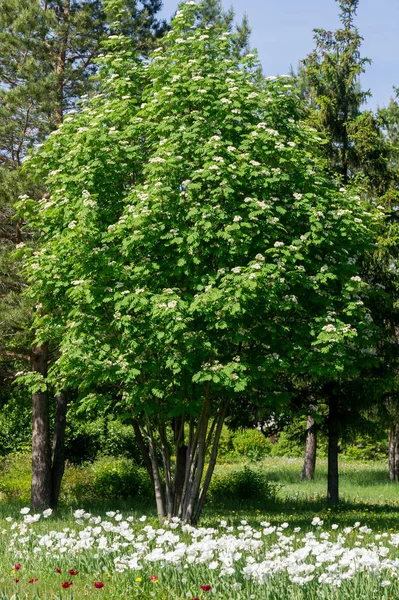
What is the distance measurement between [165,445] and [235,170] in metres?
5.20

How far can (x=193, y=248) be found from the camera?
10680 mm

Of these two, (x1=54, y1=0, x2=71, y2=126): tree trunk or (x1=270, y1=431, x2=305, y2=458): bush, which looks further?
(x1=270, y1=431, x2=305, y2=458): bush

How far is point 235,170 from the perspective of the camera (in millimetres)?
10758

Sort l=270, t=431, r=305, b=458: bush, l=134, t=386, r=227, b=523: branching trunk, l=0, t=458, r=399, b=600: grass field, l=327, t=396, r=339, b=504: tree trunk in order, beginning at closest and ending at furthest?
l=0, t=458, r=399, b=600: grass field, l=134, t=386, r=227, b=523: branching trunk, l=327, t=396, r=339, b=504: tree trunk, l=270, t=431, r=305, b=458: bush

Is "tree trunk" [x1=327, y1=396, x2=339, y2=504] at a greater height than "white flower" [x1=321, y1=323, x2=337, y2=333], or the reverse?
"white flower" [x1=321, y1=323, x2=337, y2=333]

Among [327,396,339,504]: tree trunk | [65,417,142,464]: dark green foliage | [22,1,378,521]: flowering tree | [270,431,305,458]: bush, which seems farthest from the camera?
[270,431,305,458]: bush

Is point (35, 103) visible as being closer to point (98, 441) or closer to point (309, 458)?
point (98, 441)

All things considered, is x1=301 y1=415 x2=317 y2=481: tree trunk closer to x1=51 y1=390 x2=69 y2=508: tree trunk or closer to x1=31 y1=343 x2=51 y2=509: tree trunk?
x1=51 y1=390 x2=69 y2=508: tree trunk

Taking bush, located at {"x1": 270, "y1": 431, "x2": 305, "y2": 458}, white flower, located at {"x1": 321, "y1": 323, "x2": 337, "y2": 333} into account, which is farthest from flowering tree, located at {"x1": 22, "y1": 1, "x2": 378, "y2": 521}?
bush, located at {"x1": 270, "y1": 431, "x2": 305, "y2": 458}

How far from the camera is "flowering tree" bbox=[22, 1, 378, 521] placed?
10.3m

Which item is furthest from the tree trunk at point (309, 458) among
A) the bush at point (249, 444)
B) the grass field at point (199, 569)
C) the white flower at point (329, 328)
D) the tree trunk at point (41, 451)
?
the grass field at point (199, 569)

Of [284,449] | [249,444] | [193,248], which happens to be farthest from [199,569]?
[284,449]

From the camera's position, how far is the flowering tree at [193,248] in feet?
33.8

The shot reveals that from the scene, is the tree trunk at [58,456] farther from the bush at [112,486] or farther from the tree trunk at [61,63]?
the tree trunk at [61,63]
